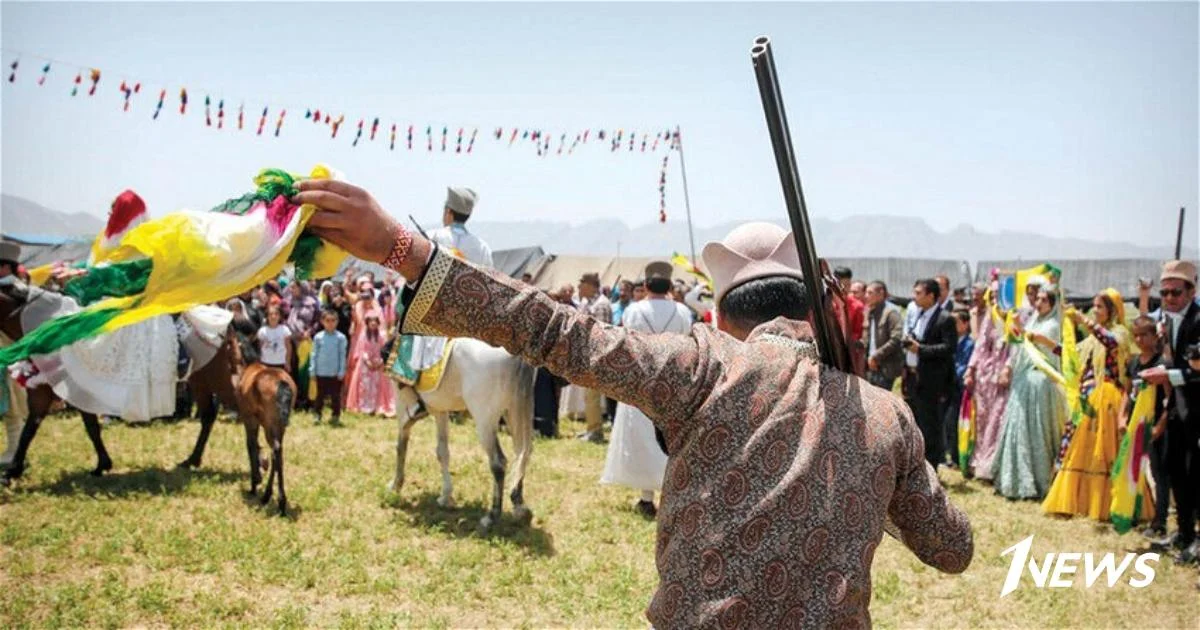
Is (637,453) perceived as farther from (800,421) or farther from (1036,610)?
(800,421)

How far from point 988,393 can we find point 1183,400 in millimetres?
2913

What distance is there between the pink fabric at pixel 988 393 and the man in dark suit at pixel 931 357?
0.46 m

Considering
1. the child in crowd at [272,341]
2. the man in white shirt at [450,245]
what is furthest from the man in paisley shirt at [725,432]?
the child in crowd at [272,341]

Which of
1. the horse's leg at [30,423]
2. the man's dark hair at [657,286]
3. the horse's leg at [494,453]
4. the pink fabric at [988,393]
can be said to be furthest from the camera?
the pink fabric at [988,393]

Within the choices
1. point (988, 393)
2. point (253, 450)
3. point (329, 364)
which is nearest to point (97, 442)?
point (253, 450)

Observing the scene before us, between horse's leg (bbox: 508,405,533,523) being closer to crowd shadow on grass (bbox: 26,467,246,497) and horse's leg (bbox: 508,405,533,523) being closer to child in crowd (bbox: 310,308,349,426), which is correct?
crowd shadow on grass (bbox: 26,467,246,497)

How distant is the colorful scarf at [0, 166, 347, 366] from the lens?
5.80 feet

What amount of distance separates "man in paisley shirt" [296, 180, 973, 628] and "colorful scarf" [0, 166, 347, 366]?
0.11 meters

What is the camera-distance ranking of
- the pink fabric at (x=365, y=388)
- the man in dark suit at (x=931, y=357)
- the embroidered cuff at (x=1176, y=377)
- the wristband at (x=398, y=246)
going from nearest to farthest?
1. the wristband at (x=398, y=246)
2. the embroidered cuff at (x=1176, y=377)
3. the man in dark suit at (x=931, y=357)
4. the pink fabric at (x=365, y=388)

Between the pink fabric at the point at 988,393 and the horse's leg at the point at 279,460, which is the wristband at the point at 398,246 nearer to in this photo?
the horse's leg at the point at 279,460

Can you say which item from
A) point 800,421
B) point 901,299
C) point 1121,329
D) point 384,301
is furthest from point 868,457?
point 901,299

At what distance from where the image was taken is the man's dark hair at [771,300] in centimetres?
209

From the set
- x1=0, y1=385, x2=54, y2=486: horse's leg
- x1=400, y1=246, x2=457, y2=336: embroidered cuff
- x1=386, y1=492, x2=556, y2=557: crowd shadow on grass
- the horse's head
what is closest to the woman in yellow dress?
x1=386, y1=492, x2=556, y2=557: crowd shadow on grass

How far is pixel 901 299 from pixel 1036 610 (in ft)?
96.4
